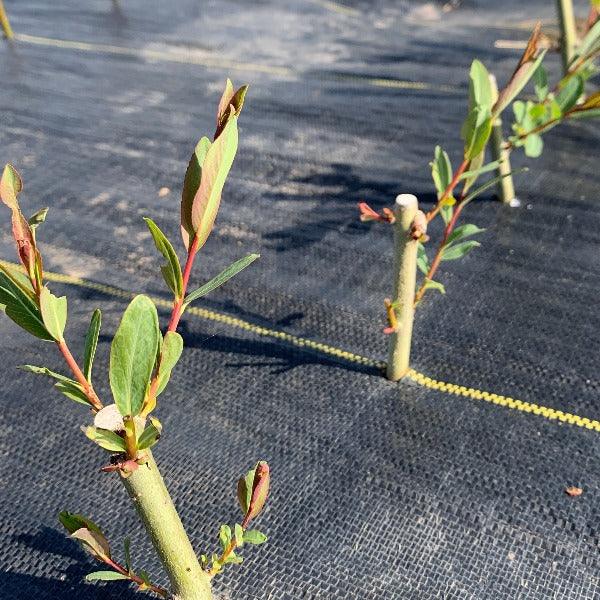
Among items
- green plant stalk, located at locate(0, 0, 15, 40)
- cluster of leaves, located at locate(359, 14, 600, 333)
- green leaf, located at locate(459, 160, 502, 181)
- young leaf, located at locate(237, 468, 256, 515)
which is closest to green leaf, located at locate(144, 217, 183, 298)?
young leaf, located at locate(237, 468, 256, 515)

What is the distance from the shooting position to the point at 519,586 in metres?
1.42

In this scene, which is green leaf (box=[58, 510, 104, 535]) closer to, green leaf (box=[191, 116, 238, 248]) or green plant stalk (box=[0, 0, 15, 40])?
green leaf (box=[191, 116, 238, 248])

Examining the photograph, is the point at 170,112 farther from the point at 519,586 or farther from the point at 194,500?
the point at 519,586

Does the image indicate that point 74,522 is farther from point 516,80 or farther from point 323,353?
point 516,80

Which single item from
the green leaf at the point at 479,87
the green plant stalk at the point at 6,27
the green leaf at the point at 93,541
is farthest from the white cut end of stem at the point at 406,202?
the green plant stalk at the point at 6,27

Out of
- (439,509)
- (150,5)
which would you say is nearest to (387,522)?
(439,509)

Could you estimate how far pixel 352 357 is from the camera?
2000 millimetres

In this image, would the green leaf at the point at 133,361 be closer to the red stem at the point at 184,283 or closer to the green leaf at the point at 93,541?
the red stem at the point at 184,283

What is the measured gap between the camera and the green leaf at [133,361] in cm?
86

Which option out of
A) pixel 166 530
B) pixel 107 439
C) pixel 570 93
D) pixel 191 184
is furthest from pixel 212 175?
pixel 570 93

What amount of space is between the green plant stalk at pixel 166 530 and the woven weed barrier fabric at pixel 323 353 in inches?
8.6

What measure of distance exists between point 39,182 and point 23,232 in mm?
2312

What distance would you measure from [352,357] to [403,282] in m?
0.37

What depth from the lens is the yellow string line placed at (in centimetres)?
179
